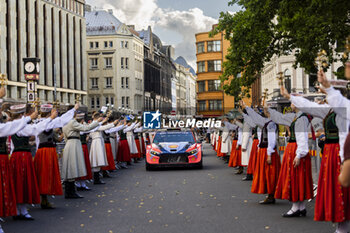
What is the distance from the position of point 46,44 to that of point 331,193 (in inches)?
2915

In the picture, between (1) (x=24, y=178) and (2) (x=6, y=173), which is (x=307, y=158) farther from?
(1) (x=24, y=178)

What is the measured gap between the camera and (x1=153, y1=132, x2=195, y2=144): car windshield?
2241 centimetres

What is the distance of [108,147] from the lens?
62.8ft

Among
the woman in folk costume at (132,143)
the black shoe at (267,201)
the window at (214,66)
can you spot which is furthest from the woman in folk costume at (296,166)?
the window at (214,66)

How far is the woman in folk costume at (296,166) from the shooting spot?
941cm

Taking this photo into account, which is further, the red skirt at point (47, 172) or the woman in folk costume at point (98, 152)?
the woman in folk costume at point (98, 152)

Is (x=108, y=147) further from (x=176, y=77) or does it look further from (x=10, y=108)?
(x=176, y=77)

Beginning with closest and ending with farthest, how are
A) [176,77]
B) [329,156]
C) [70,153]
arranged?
[329,156] < [70,153] < [176,77]

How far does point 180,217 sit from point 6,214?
2.68 meters

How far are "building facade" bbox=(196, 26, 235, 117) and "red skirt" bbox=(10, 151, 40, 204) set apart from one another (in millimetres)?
98686

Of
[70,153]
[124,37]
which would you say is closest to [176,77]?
[124,37]

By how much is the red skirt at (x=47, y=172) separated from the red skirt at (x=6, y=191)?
2.09 metres

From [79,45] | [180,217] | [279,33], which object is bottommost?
[180,217]

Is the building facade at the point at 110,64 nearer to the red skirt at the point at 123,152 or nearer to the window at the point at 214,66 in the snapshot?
the window at the point at 214,66
